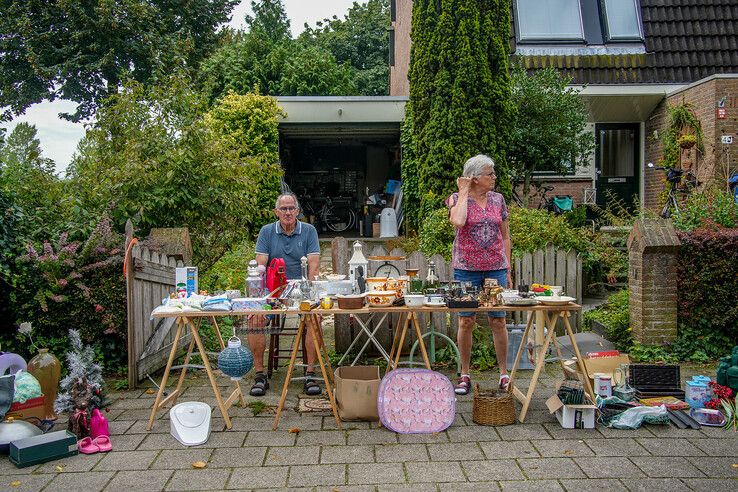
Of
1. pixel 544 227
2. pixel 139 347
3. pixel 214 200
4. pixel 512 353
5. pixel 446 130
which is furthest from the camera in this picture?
pixel 446 130

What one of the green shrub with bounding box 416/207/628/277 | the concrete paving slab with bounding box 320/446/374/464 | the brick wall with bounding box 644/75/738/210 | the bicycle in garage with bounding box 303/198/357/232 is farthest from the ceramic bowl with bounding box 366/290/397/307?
the bicycle in garage with bounding box 303/198/357/232

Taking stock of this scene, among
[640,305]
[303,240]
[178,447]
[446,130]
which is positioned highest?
[446,130]

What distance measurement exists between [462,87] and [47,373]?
7.44 m

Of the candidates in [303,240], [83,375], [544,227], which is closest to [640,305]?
[544,227]

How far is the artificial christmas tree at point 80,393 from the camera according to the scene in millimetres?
4410

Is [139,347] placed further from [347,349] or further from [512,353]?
[512,353]

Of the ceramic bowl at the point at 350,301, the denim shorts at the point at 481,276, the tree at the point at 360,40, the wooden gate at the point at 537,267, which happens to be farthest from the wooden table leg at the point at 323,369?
the tree at the point at 360,40

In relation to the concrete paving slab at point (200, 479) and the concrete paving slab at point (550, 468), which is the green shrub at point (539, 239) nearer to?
the concrete paving slab at point (550, 468)

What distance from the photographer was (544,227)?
27.2 ft

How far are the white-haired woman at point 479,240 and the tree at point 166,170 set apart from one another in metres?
3.37

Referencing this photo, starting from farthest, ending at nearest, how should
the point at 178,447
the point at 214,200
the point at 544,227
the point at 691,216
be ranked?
1. the point at 544,227
2. the point at 214,200
3. the point at 691,216
4. the point at 178,447

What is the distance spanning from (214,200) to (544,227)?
4.05 meters

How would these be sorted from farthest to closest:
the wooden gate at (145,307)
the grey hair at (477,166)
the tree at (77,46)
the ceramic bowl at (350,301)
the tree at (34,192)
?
the tree at (77,46), the tree at (34,192), the wooden gate at (145,307), the grey hair at (477,166), the ceramic bowl at (350,301)

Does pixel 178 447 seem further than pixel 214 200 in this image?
No
